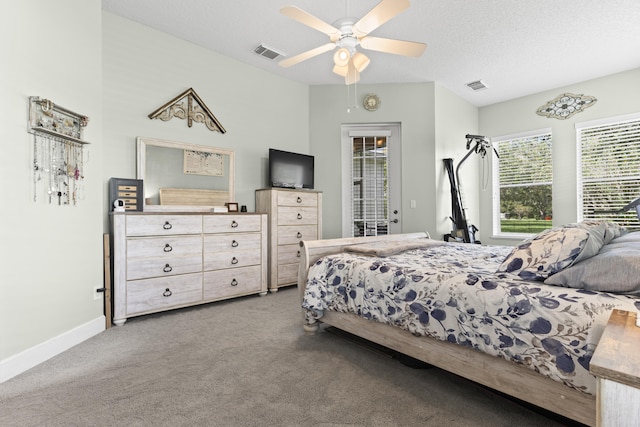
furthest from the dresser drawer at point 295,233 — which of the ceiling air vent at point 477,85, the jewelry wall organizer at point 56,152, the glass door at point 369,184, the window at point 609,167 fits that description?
the window at point 609,167

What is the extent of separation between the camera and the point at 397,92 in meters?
4.63

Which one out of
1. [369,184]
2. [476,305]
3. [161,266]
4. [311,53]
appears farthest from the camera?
[369,184]

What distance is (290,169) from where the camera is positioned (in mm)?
4219

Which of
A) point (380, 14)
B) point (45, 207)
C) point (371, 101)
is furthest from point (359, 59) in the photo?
point (45, 207)

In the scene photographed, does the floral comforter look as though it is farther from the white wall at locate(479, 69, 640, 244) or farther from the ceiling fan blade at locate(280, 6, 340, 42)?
the white wall at locate(479, 69, 640, 244)

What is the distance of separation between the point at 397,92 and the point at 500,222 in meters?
2.89

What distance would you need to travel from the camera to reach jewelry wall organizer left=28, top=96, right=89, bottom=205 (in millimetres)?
1998

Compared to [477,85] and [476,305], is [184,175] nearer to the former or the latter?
[476,305]

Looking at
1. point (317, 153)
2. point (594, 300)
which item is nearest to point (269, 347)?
point (594, 300)

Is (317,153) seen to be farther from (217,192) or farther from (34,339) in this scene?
(34,339)

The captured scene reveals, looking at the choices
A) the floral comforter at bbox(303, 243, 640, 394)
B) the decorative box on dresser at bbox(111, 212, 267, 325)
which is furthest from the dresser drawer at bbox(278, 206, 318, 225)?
the floral comforter at bbox(303, 243, 640, 394)

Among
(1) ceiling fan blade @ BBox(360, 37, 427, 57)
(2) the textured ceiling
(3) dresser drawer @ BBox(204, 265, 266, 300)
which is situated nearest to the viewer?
(1) ceiling fan blade @ BBox(360, 37, 427, 57)

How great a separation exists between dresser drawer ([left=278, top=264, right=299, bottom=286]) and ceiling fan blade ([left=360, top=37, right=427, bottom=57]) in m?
2.60

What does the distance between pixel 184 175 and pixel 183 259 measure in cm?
98
